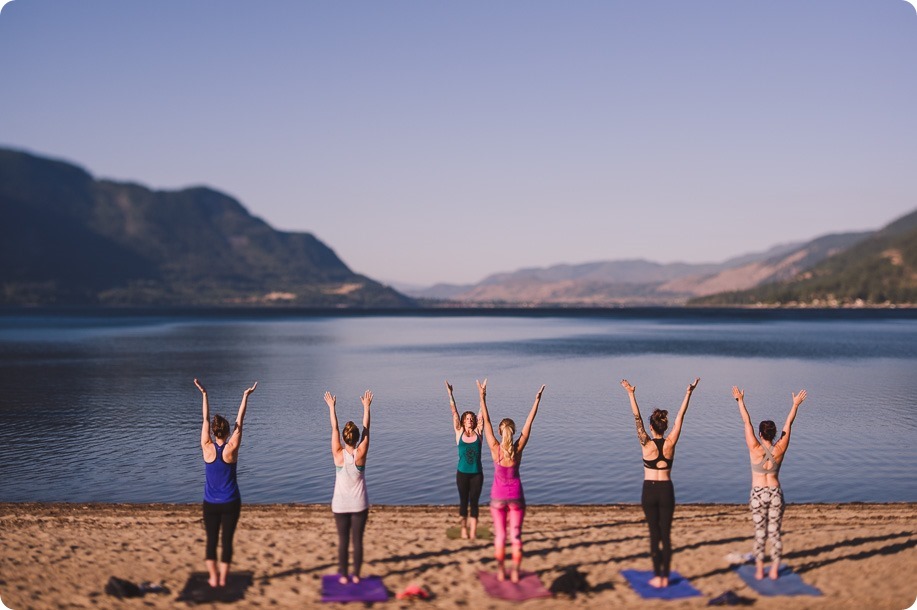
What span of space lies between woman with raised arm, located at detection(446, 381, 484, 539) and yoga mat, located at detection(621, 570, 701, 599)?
3.54 m

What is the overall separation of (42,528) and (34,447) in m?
16.6

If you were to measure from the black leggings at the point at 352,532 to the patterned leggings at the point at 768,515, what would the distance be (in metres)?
Answer: 6.76

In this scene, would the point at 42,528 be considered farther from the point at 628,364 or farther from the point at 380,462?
the point at 628,364

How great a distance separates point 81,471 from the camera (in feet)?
95.5

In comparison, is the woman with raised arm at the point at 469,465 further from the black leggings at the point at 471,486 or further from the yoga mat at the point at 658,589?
the yoga mat at the point at 658,589

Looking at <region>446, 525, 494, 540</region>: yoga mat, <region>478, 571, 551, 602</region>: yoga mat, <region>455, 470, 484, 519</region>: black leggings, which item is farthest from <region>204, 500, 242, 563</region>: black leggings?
<region>446, 525, 494, 540</region>: yoga mat

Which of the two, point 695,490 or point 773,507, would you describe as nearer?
point 773,507

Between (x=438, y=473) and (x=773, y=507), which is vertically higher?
(x=773, y=507)

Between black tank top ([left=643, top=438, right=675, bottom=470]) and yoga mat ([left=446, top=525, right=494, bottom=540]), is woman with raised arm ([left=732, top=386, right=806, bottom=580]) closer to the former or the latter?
black tank top ([left=643, top=438, right=675, bottom=470])

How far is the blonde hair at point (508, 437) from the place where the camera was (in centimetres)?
1331

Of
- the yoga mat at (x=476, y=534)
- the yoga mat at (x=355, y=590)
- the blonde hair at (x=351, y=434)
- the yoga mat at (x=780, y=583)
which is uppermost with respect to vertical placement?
the blonde hair at (x=351, y=434)

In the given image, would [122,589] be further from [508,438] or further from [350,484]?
[508,438]

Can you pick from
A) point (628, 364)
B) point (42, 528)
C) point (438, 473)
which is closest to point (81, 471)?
point (42, 528)

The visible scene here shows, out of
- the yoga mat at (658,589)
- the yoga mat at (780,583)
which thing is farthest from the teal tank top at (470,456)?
the yoga mat at (780,583)
